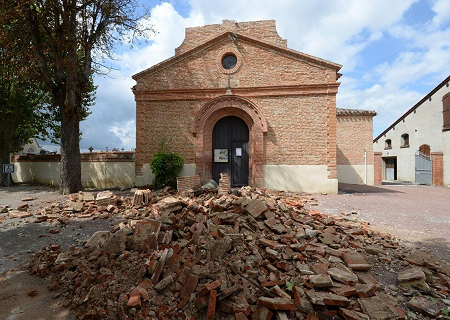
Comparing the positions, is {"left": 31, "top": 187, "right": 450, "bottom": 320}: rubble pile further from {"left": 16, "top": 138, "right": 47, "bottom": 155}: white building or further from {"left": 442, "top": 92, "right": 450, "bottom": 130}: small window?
{"left": 16, "top": 138, "right": 47, "bottom": 155}: white building

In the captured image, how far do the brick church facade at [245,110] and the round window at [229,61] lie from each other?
0.03 meters

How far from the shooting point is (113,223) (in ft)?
17.4

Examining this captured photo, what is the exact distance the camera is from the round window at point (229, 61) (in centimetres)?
1012

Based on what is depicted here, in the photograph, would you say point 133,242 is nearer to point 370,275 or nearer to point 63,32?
point 370,275

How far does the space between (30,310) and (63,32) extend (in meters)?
9.82

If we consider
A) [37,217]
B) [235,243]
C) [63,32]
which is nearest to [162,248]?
[235,243]

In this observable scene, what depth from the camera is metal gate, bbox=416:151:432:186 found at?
15211 mm

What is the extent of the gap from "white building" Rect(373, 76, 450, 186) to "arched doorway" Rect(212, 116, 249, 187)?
47.8ft

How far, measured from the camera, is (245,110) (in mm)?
9742

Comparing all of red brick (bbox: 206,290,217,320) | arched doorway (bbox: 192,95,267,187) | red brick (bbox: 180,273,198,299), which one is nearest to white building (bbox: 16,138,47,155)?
arched doorway (bbox: 192,95,267,187)

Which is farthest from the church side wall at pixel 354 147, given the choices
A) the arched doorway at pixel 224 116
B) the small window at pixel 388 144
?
the arched doorway at pixel 224 116

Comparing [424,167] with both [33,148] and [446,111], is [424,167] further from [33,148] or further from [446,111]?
[33,148]

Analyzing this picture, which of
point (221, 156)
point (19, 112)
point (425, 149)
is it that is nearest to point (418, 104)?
point (425, 149)

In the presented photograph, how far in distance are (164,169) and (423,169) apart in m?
18.8
